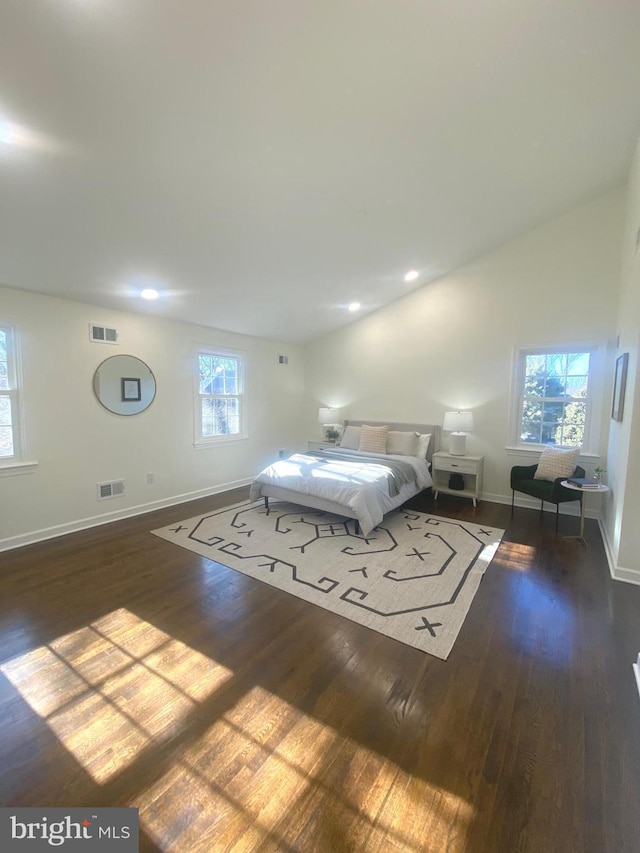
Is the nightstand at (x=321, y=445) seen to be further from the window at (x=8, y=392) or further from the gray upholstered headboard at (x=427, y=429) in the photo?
the window at (x=8, y=392)

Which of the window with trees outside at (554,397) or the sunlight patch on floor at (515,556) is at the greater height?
the window with trees outside at (554,397)

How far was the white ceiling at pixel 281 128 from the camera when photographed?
5.61 ft

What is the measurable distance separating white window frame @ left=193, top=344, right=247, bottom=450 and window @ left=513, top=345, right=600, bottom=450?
390 centimetres

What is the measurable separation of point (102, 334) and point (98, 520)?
2030 mm

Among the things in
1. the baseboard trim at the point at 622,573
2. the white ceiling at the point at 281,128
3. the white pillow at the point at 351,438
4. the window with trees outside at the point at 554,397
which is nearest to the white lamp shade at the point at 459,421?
the window with trees outside at the point at 554,397

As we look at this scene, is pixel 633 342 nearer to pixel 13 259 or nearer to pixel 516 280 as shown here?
pixel 516 280

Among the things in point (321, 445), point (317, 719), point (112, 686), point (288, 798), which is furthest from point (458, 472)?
point (112, 686)

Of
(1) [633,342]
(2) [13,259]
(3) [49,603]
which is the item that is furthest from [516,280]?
(3) [49,603]

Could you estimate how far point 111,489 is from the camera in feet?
13.1

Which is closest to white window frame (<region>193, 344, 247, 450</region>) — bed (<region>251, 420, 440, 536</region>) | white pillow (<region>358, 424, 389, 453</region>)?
bed (<region>251, 420, 440, 536</region>)

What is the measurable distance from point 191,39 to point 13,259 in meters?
2.21

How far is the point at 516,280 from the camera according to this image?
4477 millimetres

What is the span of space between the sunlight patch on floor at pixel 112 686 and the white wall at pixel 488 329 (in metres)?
4.24

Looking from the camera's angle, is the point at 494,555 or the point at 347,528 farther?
the point at 347,528
